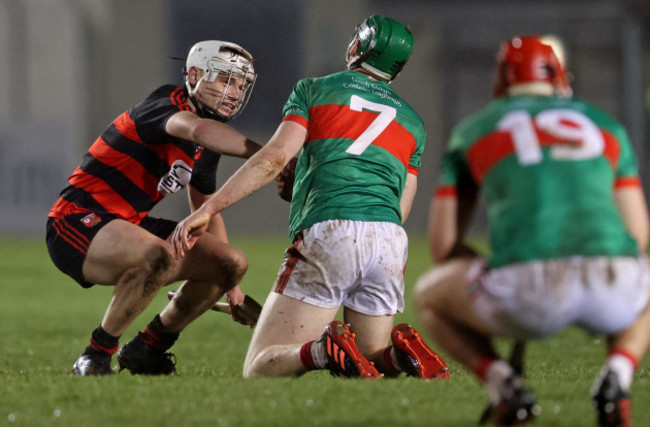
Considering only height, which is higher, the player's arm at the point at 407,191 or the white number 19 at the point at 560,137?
the white number 19 at the point at 560,137

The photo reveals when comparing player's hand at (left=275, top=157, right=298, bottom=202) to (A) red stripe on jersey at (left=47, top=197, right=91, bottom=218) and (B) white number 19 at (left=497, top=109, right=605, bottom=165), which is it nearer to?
(A) red stripe on jersey at (left=47, top=197, right=91, bottom=218)

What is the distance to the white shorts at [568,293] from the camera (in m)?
3.46

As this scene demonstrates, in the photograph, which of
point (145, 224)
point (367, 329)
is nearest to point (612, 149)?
point (367, 329)

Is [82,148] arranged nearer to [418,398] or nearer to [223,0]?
[223,0]

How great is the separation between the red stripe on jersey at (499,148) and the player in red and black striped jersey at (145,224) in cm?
238

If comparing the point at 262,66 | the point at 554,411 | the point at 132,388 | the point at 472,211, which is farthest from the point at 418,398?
the point at 262,66

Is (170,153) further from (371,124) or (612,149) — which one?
(612,149)

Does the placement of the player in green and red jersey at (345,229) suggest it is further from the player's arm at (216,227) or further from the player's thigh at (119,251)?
the player's arm at (216,227)

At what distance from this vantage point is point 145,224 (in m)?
6.20

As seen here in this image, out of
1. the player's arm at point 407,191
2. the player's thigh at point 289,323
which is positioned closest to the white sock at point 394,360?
the player's thigh at point 289,323

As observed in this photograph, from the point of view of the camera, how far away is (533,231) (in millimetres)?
3521

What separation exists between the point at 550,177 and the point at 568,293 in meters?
0.39

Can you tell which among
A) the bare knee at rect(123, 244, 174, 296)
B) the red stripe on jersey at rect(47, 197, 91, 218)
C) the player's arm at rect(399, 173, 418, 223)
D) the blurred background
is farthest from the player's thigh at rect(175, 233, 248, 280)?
the blurred background

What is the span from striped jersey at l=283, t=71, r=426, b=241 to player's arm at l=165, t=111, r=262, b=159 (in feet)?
0.83
